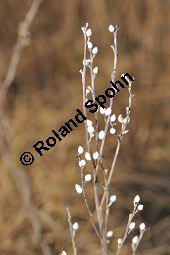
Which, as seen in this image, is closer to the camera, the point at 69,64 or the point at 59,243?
the point at 59,243

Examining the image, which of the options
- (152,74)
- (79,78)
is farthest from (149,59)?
(79,78)

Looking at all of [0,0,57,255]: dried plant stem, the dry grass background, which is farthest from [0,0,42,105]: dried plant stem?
the dry grass background

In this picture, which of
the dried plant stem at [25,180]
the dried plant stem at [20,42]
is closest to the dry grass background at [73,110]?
the dried plant stem at [25,180]

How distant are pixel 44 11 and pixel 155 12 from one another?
1.59 feet

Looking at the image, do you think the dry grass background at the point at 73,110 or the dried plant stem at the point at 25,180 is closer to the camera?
the dried plant stem at the point at 25,180

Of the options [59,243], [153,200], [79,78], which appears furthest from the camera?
[79,78]

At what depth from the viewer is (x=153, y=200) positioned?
7.43ft

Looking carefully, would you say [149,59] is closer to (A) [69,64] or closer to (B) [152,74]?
(B) [152,74]

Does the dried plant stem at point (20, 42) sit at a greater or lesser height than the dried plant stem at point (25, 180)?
greater

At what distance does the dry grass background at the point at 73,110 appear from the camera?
2.14 m

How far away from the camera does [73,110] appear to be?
2445 millimetres

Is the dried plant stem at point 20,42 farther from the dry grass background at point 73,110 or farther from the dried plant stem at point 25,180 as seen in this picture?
the dry grass background at point 73,110

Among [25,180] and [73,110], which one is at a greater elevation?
[73,110]

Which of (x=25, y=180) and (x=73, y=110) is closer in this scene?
(x=25, y=180)
